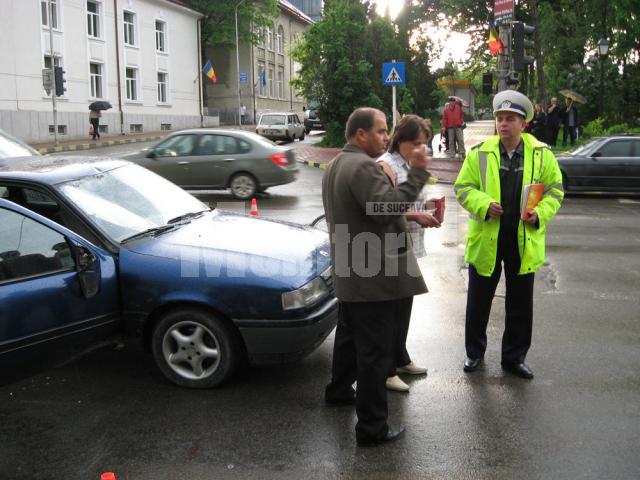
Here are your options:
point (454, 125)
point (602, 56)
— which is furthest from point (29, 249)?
point (602, 56)

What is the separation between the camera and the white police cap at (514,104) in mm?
4750

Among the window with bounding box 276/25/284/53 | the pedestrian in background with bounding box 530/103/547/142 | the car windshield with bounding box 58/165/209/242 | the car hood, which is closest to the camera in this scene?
the car hood

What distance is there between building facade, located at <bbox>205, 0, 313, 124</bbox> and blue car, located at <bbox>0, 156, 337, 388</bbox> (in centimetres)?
4711

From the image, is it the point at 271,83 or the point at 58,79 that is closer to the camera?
the point at 58,79

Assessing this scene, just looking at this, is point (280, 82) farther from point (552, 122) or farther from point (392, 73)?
point (392, 73)

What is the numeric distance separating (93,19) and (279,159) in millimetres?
A: 27338

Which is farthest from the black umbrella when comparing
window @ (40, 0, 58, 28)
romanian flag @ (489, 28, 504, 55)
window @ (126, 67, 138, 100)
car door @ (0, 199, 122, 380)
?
car door @ (0, 199, 122, 380)

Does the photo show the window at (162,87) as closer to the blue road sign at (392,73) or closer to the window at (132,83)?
the window at (132,83)

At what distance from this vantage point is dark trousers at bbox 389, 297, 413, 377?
4.73 meters

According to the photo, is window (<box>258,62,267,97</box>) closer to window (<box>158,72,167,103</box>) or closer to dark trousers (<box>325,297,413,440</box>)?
window (<box>158,72,167,103</box>)

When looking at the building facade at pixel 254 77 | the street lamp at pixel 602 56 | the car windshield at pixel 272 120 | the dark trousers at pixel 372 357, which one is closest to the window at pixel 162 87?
the building facade at pixel 254 77

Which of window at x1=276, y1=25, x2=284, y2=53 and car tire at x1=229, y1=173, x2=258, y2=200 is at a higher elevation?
window at x1=276, y1=25, x2=284, y2=53

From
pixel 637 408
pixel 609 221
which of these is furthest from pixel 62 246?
pixel 609 221

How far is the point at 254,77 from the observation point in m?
59.1
